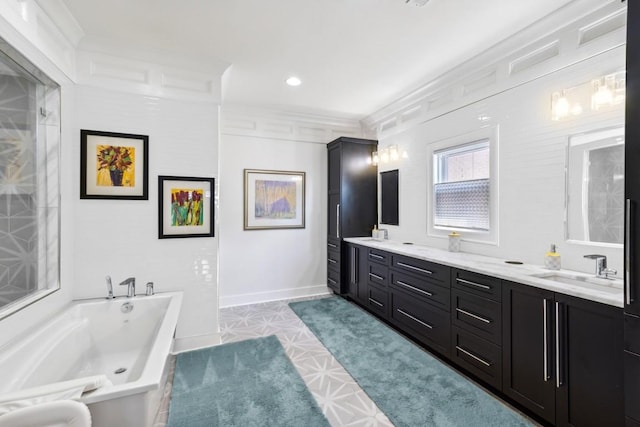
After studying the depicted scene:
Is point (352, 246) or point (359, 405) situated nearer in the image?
point (359, 405)

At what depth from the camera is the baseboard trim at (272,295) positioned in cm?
419

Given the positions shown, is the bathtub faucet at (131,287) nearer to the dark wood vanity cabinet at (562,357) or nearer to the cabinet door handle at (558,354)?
the dark wood vanity cabinet at (562,357)

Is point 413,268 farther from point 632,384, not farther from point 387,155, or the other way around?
point 387,155

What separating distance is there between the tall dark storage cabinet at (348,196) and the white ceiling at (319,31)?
1.19 meters

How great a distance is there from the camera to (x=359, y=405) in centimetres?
206

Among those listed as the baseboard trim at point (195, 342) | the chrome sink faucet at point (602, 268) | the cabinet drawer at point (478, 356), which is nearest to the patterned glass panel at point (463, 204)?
the chrome sink faucet at point (602, 268)

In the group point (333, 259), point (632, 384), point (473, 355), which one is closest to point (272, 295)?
point (333, 259)

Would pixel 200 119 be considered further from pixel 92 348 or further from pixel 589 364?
pixel 589 364

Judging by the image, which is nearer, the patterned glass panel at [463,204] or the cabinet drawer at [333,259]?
the patterned glass panel at [463,204]

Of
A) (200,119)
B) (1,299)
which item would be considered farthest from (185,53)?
(1,299)

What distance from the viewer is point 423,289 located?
9.43 feet

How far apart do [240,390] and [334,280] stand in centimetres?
250

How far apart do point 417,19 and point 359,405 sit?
2.93m

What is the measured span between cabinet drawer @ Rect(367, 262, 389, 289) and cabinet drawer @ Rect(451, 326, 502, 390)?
105 cm
